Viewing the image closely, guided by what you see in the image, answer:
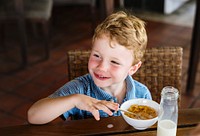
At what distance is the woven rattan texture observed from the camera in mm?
1297

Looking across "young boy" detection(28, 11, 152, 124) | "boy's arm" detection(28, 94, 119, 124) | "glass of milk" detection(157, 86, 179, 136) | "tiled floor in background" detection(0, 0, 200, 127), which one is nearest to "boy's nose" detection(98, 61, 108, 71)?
"young boy" detection(28, 11, 152, 124)

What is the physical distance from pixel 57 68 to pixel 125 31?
1.70 metres

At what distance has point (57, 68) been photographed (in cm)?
268

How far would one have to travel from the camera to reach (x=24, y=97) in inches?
91.4

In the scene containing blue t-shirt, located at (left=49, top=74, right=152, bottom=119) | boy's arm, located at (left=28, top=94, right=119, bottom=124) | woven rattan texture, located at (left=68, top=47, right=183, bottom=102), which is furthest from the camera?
woven rattan texture, located at (left=68, top=47, right=183, bottom=102)

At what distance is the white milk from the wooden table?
0.06m

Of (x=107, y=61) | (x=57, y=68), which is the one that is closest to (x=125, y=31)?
(x=107, y=61)

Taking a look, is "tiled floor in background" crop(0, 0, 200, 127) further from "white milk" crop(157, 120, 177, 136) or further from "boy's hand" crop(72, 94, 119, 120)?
"white milk" crop(157, 120, 177, 136)

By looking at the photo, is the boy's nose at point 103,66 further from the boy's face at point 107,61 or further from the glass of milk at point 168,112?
the glass of milk at point 168,112

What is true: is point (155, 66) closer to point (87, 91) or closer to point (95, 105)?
point (87, 91)

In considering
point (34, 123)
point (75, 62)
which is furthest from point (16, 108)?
point (34, 123)

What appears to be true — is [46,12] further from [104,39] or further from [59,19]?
[104,39]

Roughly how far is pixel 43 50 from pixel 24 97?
73 cm

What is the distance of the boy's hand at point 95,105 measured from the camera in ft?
3.07
